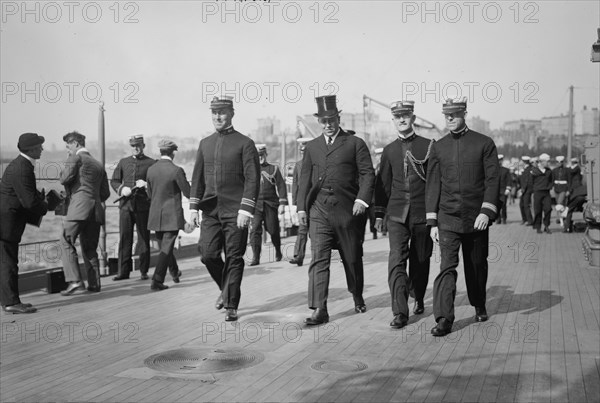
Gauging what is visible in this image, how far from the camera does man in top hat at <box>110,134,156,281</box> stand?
11609mm

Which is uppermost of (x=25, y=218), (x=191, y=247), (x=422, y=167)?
(x=422, y=167)

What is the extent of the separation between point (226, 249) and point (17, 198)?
250 cm

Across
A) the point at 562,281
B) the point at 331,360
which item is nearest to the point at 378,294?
the point at 562,281

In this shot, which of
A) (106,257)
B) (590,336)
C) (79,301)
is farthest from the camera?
(106,257)

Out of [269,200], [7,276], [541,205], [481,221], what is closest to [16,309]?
[7,276]

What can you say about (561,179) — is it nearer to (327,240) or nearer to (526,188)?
(526,188)

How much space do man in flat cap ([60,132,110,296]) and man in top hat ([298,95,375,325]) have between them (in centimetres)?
339

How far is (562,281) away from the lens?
425 inches

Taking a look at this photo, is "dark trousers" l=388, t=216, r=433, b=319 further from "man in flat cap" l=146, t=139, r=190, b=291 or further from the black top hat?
"man in flat cap" l=146, t=139, r=190, b=291

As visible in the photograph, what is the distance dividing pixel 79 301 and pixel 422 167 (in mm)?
4437

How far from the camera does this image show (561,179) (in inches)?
864

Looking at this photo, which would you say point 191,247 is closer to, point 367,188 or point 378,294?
point 378,294

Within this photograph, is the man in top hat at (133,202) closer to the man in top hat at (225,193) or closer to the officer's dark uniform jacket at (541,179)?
the man in top hat at (225,193)

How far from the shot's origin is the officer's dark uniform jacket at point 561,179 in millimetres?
21814
